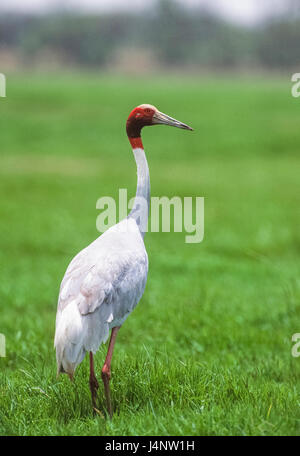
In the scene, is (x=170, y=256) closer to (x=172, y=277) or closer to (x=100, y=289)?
(x=172, y=277)

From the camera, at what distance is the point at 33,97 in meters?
35.2

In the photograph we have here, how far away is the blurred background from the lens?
4.48 m

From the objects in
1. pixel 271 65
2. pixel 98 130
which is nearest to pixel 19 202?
pixel 98 130

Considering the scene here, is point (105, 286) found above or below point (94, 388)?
above

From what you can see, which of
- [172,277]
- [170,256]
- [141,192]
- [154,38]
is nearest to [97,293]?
[141,192]

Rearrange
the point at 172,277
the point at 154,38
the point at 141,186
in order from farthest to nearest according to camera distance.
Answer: the point at 154,38, the point at 172,277, the point at 141,186

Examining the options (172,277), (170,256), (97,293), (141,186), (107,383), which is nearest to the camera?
(97,293)

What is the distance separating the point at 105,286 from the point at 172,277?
18.2 feet

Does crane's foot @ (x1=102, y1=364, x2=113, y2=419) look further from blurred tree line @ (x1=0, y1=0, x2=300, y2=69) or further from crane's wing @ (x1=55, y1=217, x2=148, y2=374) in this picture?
blurred tree line @ (x1=0, y1=0, x2=300, y2=69)

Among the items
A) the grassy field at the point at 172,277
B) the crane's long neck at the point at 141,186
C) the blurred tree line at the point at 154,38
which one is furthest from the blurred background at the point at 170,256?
the blurred tree line at the point at 154,38

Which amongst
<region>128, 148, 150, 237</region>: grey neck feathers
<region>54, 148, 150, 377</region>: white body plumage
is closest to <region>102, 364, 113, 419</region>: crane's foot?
<region>54, 148, 150, 377</region>: white body plumage

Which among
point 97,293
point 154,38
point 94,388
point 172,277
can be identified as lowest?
point 94,388

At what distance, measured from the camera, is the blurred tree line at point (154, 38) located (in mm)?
56094

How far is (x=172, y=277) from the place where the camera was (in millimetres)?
9727
